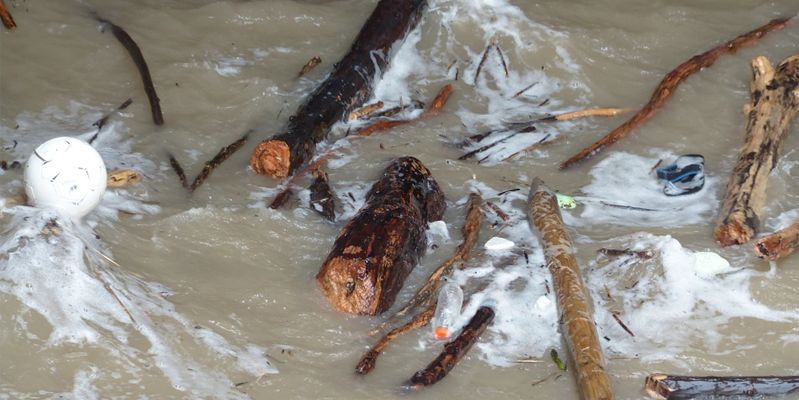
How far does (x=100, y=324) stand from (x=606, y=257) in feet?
9.53

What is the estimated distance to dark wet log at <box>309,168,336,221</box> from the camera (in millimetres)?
6172

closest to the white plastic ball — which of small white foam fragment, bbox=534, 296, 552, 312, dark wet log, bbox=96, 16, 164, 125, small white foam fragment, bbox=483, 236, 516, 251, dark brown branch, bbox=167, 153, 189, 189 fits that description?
dark brown branch, bbox=167, 153, 189, 189

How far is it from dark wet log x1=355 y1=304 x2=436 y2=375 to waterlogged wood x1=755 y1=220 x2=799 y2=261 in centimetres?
196

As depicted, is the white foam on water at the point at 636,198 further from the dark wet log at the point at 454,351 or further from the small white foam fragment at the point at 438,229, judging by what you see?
the dark wet log at the point at 454,351

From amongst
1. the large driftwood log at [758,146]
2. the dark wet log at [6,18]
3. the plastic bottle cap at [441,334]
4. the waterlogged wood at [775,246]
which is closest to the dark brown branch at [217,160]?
the plastic bottle cap at [441,334]

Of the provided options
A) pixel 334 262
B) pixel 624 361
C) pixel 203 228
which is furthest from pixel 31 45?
pixel 624 361

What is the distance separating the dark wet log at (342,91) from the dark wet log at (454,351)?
1.90m

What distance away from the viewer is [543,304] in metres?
5.42

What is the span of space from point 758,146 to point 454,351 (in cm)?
301

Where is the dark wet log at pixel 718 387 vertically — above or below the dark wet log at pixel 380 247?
below

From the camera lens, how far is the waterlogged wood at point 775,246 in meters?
5.72

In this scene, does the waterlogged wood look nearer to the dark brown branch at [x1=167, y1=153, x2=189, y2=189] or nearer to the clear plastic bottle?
the clear plastic bottle

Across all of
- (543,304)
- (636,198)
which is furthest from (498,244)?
(636,198)

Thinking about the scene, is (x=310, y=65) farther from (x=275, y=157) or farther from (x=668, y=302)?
(x=668, y=302)
